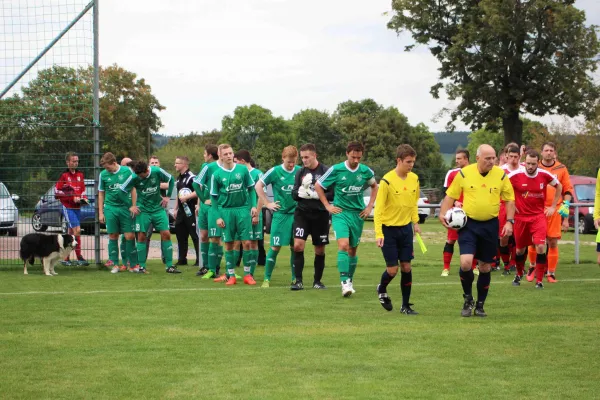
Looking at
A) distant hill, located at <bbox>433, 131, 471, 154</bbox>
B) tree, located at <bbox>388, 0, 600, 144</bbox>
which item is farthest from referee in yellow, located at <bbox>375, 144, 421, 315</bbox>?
distant hill, located at <bbox>433, 131, 471, 154</bbox>

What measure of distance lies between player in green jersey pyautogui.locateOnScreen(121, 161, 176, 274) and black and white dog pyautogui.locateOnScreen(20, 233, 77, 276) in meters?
1.21

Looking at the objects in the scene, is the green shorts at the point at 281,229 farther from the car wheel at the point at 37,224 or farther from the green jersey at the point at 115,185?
the car wheel at the point at 37,224

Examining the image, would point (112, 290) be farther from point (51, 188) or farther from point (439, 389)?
point (439, 389)

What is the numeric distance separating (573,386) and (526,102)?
45.8m

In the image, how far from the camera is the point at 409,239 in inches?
431

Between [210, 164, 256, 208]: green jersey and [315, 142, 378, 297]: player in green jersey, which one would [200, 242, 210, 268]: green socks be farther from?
[315, 142, 378, 297]: player in green jersey

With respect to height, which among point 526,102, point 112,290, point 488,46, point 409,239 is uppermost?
point 488,46

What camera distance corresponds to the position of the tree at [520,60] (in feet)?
166

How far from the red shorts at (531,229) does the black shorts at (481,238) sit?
348cm

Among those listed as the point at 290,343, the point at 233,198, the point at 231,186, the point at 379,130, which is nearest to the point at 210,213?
the point at 233,198

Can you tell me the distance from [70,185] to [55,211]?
3.02 ft

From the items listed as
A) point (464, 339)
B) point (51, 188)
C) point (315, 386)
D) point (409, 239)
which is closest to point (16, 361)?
point (315, 386)

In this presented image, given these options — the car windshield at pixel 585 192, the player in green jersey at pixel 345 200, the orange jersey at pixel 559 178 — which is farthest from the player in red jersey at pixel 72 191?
the car windshield at pixel 585 192

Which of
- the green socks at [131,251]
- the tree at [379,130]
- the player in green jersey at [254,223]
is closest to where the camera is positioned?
the player in green jersey at [254,223]
